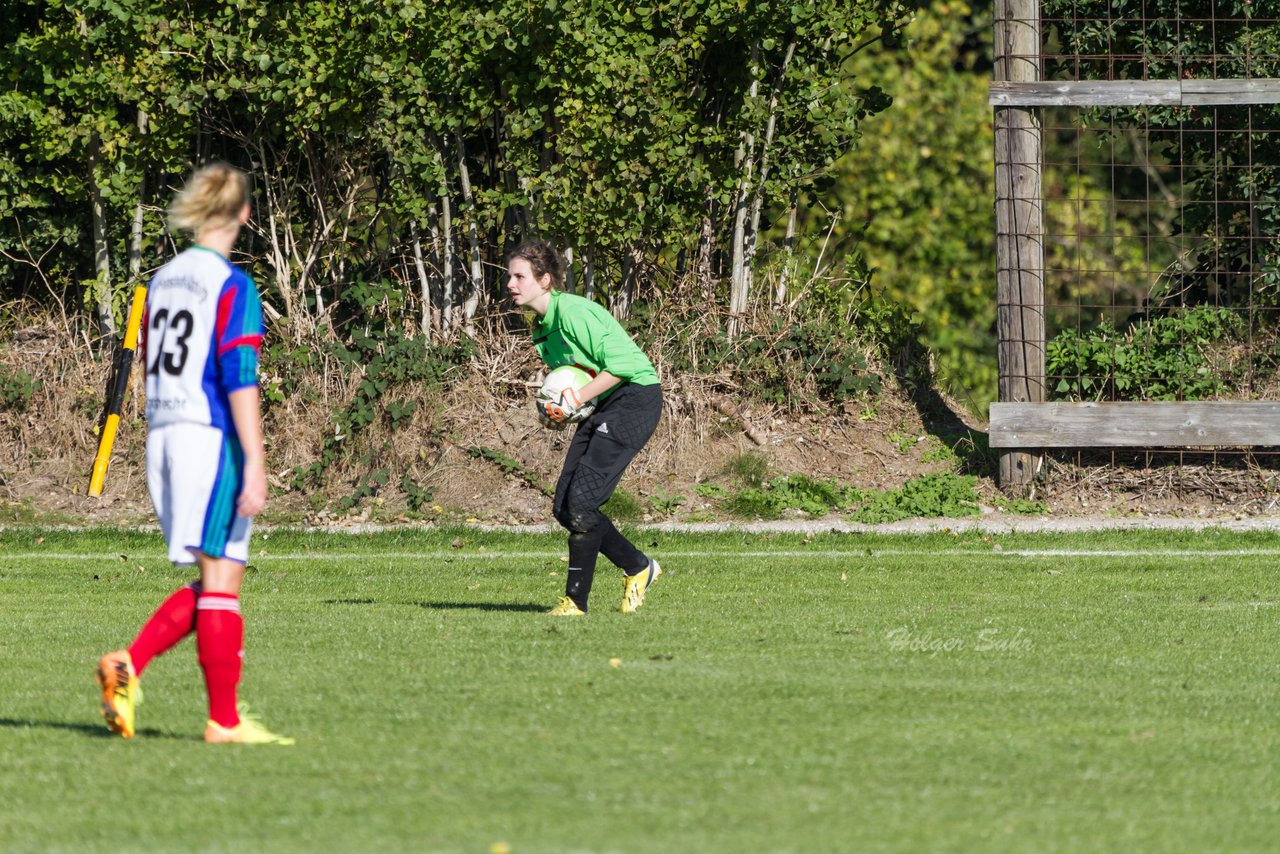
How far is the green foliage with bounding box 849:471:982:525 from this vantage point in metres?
14.0

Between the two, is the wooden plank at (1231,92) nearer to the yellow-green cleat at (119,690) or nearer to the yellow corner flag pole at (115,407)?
the yellow corner flag pole at (115,407)

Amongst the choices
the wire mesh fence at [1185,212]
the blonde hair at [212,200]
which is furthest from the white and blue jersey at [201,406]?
the wire mesh fence at [1185,212]

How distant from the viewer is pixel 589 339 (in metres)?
8.51

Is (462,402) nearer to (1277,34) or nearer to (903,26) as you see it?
(903,26)

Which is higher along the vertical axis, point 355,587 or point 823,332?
point 823,332

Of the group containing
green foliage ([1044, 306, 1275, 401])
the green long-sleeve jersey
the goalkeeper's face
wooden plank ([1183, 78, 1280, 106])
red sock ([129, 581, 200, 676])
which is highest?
wooden plank ([1183, 78, 1280, 106])

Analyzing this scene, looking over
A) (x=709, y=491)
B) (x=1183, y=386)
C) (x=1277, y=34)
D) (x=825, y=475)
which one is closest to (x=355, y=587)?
(x=709, y=491)

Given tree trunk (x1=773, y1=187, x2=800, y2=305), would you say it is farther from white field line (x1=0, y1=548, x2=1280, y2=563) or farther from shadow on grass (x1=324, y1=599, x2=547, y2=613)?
shadow on grass (x1=324, y1=599, x2=547, y2=613)

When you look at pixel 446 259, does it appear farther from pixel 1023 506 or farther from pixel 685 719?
pixel 685 719

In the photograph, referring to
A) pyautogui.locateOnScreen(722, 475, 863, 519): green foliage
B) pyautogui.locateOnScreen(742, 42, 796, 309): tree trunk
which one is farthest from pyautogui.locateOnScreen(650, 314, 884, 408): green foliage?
→ pyautogui.locateOnScreen(722, 475, 863, 519): green foliage

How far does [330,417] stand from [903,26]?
6422 mm

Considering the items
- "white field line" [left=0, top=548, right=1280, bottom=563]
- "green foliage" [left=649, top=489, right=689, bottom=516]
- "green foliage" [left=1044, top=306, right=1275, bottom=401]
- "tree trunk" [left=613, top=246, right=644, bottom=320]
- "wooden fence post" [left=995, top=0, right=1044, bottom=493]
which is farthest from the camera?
"tree trunk" [left=613, top=246, right=644, bottom=320]

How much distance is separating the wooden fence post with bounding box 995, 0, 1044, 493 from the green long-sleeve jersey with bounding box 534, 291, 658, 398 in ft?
21.8

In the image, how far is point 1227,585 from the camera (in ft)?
32.6
